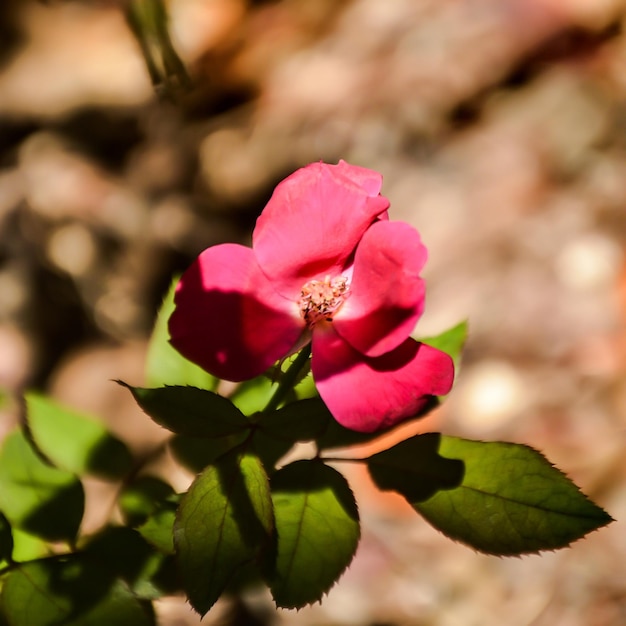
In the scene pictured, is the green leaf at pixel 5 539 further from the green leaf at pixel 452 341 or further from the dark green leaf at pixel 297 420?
the green leaf at pixel 452 341

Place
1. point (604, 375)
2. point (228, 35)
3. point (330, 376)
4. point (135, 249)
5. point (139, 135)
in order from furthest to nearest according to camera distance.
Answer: point (228, 35), point (139, 135), point (135, 249), point (604, 375), point (330, 376)

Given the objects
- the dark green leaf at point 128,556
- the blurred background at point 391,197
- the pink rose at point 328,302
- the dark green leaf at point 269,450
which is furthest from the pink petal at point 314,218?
the blurred background at point 391,197

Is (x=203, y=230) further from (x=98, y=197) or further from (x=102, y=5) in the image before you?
(x=102, y=5)

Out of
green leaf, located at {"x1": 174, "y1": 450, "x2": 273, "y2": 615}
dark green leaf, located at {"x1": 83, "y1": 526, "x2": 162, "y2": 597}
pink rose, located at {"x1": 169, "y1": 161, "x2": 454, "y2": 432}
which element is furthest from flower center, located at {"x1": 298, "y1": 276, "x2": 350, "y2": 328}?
dark green leaf, located at {"x1": 83, "y1": 526, "x2": 162, "y2": 597}

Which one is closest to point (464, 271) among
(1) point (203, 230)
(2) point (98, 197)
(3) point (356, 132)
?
(3) point (356, 132)

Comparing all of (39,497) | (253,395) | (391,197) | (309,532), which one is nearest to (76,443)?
(39,497)

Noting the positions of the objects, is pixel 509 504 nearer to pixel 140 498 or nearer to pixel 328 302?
pixel 328 302
